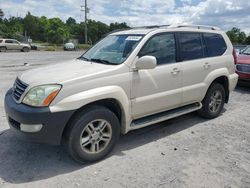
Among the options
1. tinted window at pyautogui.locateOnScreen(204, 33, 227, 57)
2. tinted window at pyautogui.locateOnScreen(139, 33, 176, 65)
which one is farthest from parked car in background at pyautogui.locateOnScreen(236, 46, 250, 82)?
tinted window at pyautogui.locateOnScreen(139, 33, 176, 65)

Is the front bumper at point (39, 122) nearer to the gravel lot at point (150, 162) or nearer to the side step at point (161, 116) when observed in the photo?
the gravel lot at point (150, 162)

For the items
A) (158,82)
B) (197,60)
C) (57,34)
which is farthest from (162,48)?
(57,34)

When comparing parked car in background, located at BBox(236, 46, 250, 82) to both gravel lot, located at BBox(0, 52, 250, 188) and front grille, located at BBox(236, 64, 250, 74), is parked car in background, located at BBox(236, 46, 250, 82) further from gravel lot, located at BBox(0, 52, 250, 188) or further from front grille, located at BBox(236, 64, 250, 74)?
gravel lot, located at BBox(0, 52, 250, 188)

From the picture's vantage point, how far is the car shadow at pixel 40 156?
3.35 metres

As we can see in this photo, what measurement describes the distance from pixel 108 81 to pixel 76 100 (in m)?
0.56

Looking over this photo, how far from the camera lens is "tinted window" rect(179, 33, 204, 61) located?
466 centimetres

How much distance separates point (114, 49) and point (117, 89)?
0.95m

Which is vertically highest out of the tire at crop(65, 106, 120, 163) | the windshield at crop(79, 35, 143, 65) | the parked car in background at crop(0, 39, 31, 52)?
the parked car in background at crop(0, 39, 31, 52)

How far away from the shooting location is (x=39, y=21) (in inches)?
3376

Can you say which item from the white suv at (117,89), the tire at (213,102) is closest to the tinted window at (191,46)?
the white suv at (117,89)

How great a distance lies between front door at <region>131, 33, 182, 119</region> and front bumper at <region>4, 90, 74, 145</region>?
116 cm

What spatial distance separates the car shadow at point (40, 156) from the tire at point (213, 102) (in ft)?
2.46

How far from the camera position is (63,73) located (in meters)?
→ 3.60

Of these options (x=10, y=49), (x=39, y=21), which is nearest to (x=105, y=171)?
(x=10, y=49)
